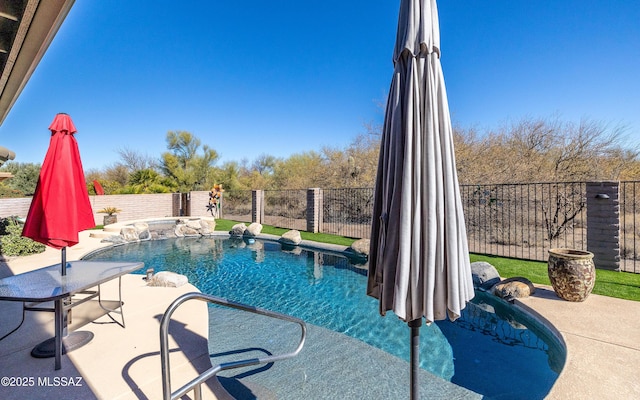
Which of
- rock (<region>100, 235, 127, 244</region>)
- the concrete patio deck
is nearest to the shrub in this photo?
rock (<region>100, 235, 127, 244</region>)

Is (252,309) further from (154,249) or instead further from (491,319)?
(154,249)

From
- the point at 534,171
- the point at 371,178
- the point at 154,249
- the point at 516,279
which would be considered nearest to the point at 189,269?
the point at 154,249

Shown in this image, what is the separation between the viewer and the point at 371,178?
14.7 metres

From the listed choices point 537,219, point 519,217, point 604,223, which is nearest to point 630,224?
point 537,219

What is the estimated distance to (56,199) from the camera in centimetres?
255

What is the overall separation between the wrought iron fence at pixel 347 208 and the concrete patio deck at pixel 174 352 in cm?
866

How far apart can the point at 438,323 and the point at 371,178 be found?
1102 cm

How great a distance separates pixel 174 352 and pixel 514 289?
4.62 m

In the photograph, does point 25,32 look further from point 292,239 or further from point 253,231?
point 253,231

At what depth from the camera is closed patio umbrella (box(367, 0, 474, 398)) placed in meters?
1.42

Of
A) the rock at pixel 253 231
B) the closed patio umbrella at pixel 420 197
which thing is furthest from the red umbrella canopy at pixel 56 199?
the rock at pixel 253 231

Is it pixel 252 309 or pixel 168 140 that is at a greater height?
pixel 168 140

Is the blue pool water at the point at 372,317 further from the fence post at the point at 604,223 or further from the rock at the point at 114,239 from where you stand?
the fence post at the point at 604,223

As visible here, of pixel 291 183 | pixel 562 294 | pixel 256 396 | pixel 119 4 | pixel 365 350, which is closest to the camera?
pixel 256 396
